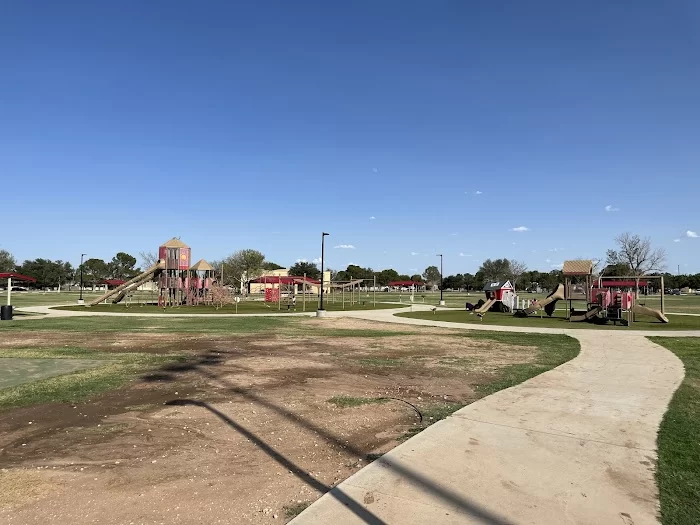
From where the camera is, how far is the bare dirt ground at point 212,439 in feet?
13.4

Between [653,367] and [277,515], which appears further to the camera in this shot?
[653,367]

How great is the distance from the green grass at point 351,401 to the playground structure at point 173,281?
41267 millimetres

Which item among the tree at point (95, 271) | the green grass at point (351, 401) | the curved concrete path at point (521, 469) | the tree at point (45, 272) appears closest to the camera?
the curved concrete path at point (521, 469)

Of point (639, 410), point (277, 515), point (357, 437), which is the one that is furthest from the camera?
point (639, 410)

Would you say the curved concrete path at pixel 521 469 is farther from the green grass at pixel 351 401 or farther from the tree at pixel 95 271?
the tree at pixel 95 271

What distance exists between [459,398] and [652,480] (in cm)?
372

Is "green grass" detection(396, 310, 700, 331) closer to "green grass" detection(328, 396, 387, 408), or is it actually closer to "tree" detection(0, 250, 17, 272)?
"green grass" detection(328, 396, 387, 408)

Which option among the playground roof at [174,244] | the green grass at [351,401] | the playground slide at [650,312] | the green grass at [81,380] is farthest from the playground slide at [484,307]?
the playground roof at [174,244]

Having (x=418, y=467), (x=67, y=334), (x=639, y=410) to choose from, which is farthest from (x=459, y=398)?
(x=67, y=334)

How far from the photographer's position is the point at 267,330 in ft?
71.2

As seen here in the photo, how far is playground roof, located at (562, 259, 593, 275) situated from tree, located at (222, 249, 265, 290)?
73.7 meters

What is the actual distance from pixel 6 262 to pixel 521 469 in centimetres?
14616

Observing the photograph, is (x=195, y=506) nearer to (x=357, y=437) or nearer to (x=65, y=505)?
(x=65, y=505)

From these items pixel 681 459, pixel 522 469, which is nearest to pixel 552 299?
pixel 681 459
